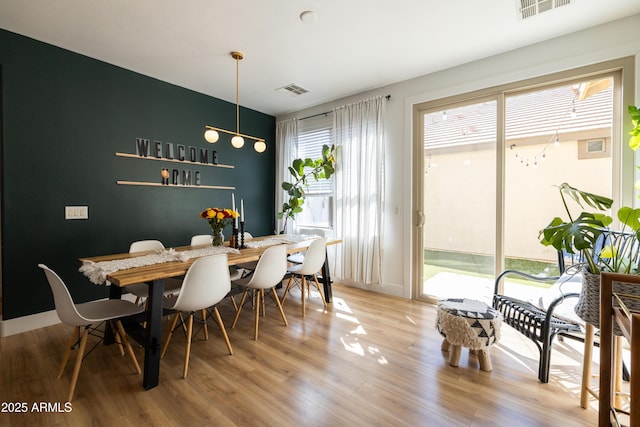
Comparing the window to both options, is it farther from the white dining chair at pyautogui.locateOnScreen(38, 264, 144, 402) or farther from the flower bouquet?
the white dining chair at pyautogui.locateOnScreen(38, 264, 144, 402)

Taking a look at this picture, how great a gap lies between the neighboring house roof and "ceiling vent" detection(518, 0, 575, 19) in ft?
2.68

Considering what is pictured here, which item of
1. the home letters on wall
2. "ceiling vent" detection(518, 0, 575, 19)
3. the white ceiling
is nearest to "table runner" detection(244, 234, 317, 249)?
the home letters on wall

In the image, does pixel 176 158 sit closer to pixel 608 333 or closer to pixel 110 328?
pixel 110 328

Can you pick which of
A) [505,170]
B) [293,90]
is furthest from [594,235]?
[293,90]

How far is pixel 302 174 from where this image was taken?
14.6 ft

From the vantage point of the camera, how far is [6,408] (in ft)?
5.59

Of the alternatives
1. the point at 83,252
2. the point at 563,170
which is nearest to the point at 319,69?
the point at 563,170

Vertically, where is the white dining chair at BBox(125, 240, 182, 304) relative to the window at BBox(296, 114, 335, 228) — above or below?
below

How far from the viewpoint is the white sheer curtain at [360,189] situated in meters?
3.83

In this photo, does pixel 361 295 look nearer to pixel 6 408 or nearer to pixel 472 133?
pixel 472 133

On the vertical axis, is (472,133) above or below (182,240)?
above

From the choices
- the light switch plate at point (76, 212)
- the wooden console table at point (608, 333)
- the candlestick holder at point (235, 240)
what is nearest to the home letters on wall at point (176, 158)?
the light switch plate at point (76, 212)

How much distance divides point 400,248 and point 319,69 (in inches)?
97.1

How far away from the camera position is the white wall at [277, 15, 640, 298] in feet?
8.11
